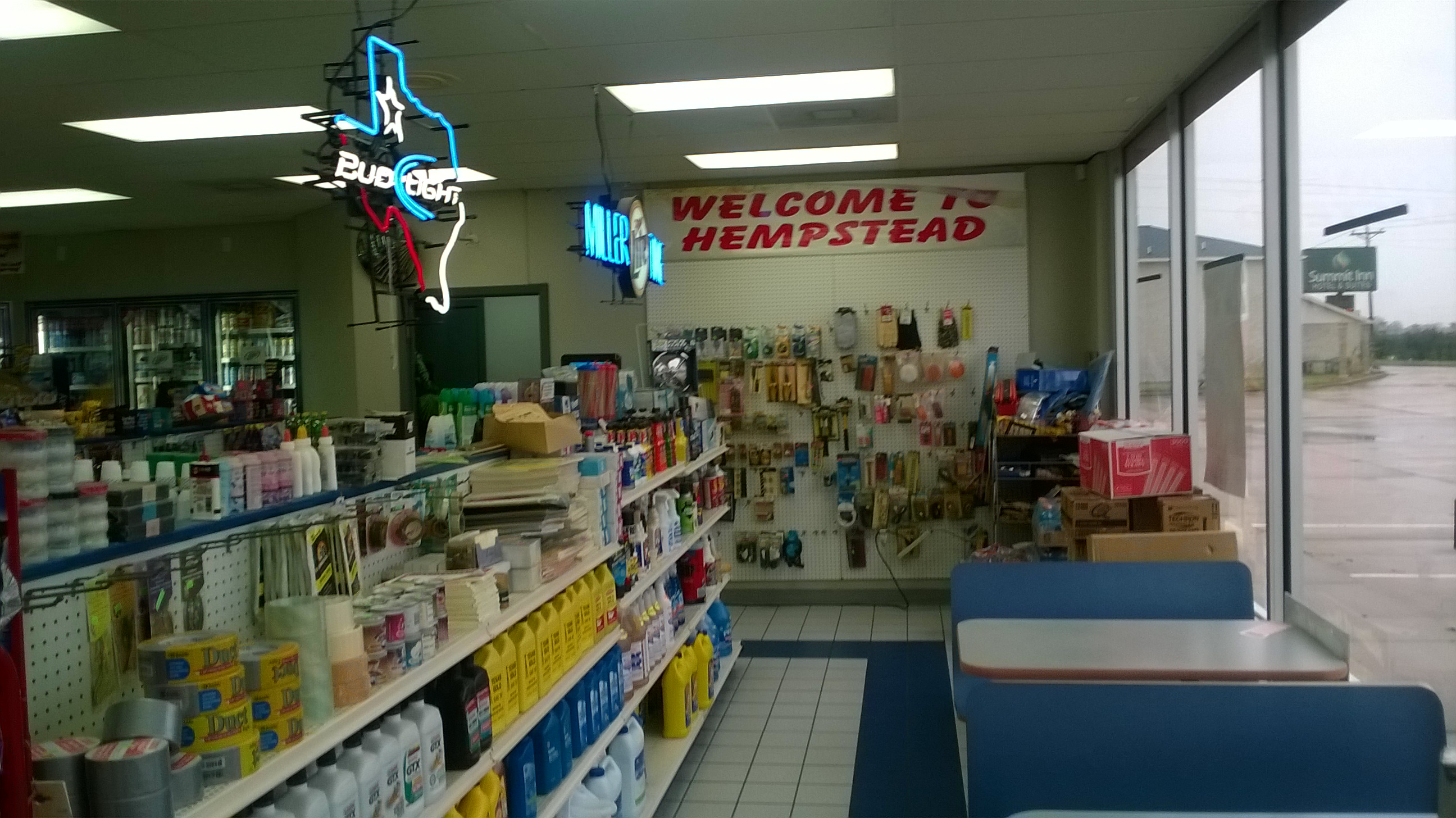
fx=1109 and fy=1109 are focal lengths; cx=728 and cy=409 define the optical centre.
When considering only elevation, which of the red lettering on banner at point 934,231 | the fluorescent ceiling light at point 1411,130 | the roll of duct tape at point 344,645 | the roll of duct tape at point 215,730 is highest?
the red lettering on banner at point 934,231

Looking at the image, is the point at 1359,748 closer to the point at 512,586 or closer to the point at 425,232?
the point at 512,586

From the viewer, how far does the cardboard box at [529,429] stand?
13.3 feet

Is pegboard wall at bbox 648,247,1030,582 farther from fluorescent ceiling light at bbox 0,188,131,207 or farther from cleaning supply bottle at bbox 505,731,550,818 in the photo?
cleaning supply bottle at bbox 505,731,550,818

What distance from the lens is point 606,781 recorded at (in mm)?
3869

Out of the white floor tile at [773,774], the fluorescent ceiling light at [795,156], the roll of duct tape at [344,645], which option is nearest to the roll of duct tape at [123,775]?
the roll of duct tape at [344,645]

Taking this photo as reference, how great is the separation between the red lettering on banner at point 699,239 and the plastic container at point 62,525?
6542 mm

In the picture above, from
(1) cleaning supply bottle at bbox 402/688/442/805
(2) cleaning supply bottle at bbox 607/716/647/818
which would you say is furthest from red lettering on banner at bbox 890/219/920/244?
(1) cleaning supply bottle at bbox 402/688/442/805

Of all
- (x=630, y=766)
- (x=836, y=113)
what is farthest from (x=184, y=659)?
(x=836, y=113)

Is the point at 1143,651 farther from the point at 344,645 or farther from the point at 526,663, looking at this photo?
the point at 344,645

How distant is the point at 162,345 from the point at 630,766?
7.93 meters

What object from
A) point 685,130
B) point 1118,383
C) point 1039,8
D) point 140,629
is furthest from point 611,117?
point 140,629

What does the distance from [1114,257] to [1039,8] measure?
3471mm

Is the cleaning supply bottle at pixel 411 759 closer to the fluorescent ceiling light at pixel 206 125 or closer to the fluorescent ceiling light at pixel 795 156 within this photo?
the fluorescent ceiling light at pixel 206 125

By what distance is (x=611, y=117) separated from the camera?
605cm
